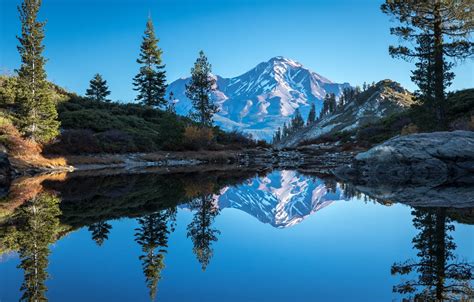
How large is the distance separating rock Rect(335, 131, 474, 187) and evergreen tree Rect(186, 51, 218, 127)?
36393 mm

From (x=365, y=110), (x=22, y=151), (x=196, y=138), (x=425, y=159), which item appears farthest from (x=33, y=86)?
(x=365, y=110)

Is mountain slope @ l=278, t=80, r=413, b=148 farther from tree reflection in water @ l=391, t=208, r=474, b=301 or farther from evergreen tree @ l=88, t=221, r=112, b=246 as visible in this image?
tree reflection in water @ l=391, t=208, r=474, b=301

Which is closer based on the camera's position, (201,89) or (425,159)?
(425,159)

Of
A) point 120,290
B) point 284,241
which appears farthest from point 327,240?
point 120,290

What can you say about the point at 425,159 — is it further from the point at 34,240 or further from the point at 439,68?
the point at 34,240

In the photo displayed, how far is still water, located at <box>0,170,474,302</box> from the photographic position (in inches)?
186

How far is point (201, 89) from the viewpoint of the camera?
183 ft

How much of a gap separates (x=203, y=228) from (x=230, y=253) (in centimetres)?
238

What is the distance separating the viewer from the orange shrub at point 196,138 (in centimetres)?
4125

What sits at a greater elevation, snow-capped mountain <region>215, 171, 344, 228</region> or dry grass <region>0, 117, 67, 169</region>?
dry grass <region>0, 117, 67, 169</region>

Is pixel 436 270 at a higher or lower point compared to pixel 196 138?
lower

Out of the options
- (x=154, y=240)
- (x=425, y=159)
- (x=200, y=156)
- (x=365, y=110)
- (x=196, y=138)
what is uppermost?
(x=365, y=110)

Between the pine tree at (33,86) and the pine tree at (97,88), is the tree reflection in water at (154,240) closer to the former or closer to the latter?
the pine tree at (33,86)

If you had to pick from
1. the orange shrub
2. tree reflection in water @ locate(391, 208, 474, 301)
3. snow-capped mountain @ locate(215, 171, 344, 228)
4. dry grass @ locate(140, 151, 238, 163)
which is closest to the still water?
tree reflection in water @ locate(391, 208, 474, 301)
